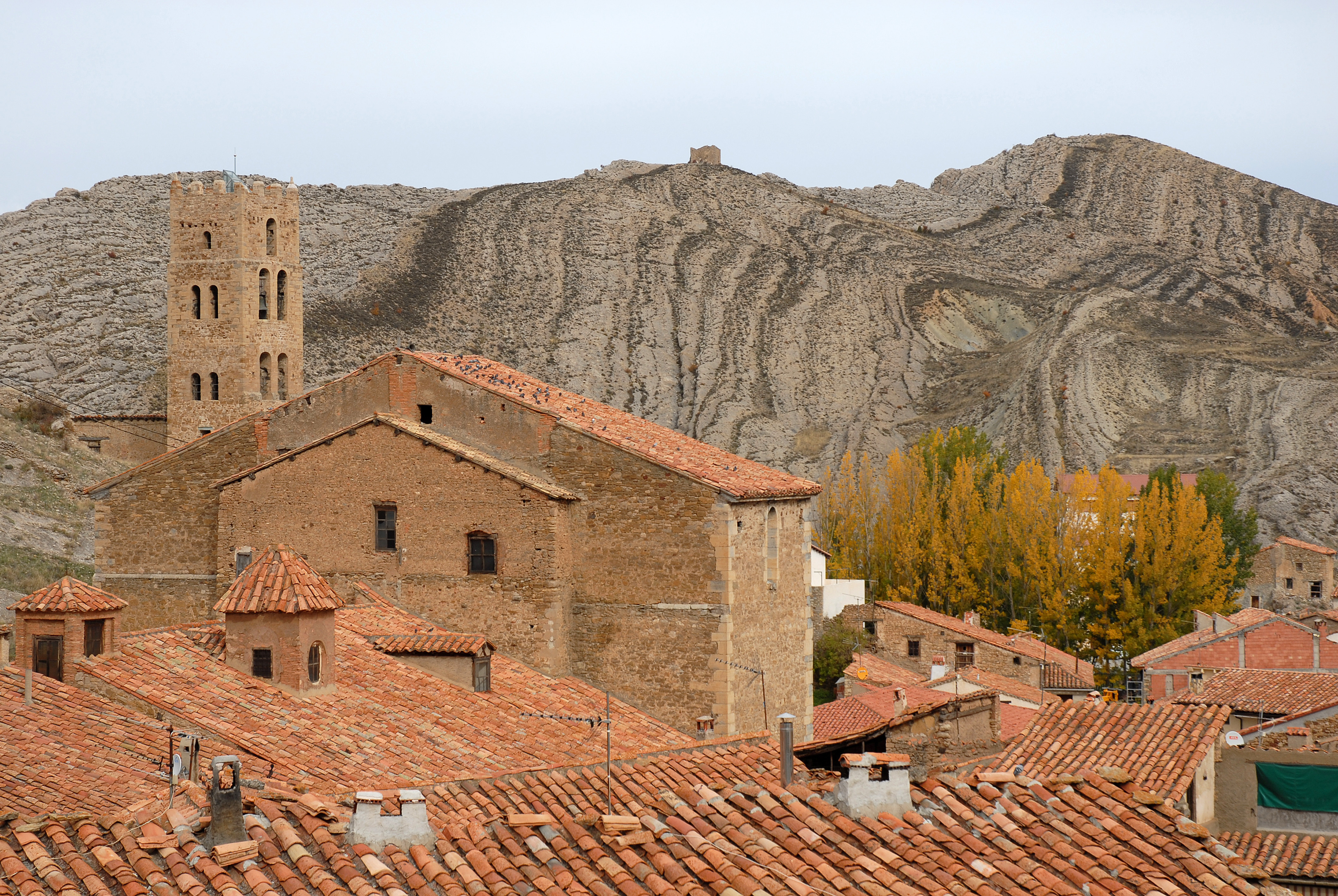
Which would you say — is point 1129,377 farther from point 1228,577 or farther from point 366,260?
point 366,260

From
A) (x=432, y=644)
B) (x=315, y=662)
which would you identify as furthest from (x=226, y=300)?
(x=315, y=662)

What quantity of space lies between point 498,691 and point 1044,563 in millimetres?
32582

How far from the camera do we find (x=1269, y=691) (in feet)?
87.9

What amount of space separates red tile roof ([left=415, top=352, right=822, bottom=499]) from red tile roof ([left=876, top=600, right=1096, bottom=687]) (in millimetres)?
19488

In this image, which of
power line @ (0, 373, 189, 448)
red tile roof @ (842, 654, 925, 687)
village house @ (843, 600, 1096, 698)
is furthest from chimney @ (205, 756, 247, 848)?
power line @ (0, 373, 189, 448)

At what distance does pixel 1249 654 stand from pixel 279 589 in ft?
83.5

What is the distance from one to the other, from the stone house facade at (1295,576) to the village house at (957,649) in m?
16.9

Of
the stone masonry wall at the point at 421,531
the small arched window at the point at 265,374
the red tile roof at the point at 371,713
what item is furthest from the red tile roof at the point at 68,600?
the small arched window at the point at 265,374

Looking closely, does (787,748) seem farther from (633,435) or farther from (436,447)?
(633,435)

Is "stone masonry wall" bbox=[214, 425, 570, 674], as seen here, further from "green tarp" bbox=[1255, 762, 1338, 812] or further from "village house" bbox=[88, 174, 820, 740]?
"green tarp" bbox=[1255, 762, 1338, 812]

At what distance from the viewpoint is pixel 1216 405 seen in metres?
77.6

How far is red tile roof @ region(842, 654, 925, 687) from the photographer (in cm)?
3984

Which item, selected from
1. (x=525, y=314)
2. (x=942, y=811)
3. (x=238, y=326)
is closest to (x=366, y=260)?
(x=525, y=314)

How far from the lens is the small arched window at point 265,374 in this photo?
42.0 metres
